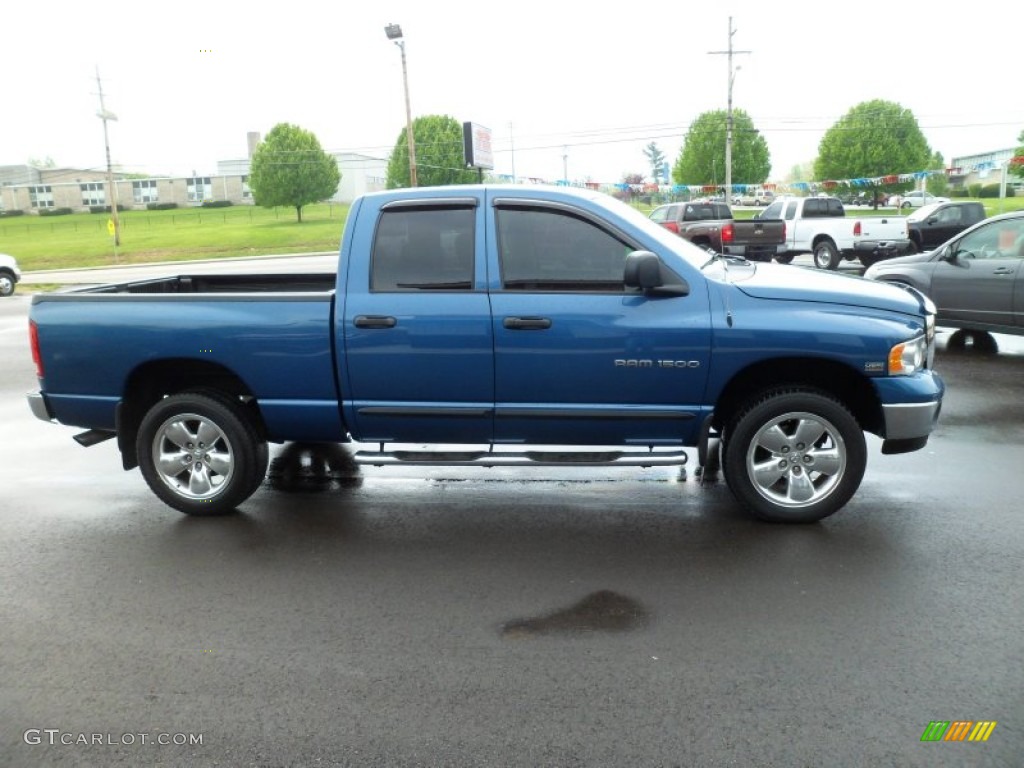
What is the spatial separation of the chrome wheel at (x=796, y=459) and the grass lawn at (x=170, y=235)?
167 feet

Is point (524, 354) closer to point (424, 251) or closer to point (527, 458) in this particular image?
point (527, 458)

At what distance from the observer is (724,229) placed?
838 inches

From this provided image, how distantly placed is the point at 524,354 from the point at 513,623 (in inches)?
63.9

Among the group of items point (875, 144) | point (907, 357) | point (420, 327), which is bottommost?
point (907, 357)

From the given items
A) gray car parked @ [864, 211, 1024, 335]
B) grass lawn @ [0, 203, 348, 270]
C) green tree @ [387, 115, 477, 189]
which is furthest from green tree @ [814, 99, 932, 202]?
gray car parked @ [864, 211, 1024, 335]

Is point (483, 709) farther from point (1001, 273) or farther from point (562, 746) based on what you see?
point (1001, 273)

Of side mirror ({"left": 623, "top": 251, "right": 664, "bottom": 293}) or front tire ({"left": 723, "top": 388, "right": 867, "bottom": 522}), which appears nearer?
side mirror ({"left": 623, "top": 251, "right": 664, "bottom": 293})

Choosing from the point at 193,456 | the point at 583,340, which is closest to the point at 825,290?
the point at 583,340

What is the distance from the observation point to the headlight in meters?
4.83

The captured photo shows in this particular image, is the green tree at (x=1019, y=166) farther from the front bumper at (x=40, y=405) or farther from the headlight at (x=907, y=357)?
the front bumper at (x=40, y=405)

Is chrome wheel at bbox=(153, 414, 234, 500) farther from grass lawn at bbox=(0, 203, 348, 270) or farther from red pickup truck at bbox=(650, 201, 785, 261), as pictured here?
grass lawn at bbox=(0, 203, 348, 270)

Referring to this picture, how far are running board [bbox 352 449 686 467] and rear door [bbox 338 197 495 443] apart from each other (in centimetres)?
13

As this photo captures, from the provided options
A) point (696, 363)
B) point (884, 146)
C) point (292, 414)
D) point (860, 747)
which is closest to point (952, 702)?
point (860, 747)

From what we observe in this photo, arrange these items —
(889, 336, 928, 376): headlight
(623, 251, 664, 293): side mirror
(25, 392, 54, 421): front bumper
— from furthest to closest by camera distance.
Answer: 1. (25, 392, 54, 421): front bumper
2. (889, 336, 928, 376): headlight
3. (623, 251, 664, 293): side mirror
